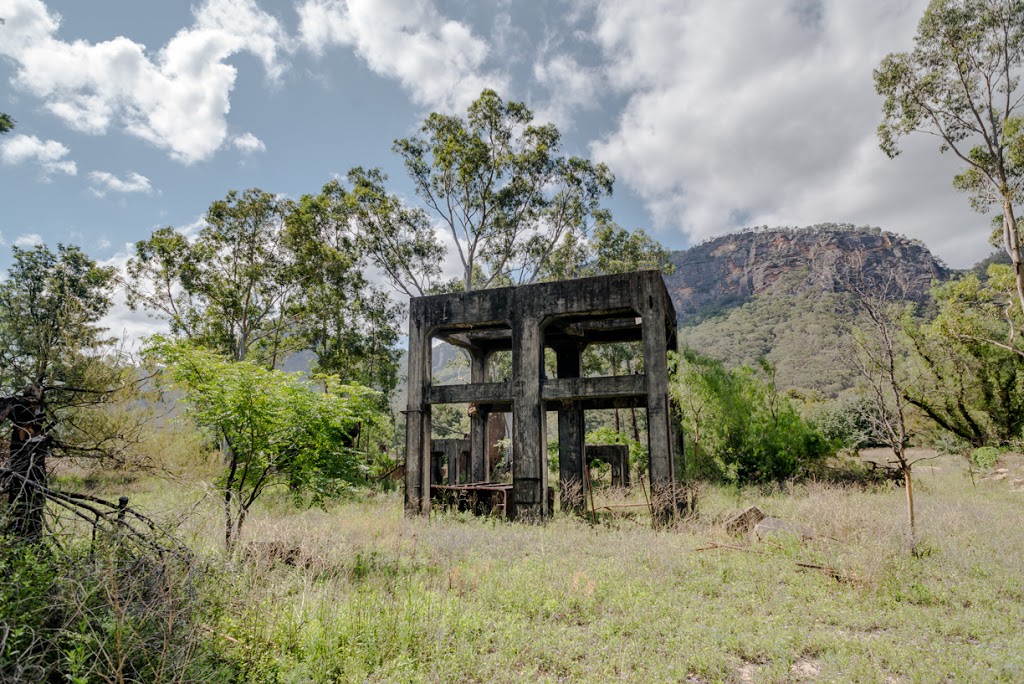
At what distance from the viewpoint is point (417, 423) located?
55.3 ft

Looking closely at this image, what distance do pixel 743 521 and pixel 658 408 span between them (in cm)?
337

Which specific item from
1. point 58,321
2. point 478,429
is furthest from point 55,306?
point 478,429

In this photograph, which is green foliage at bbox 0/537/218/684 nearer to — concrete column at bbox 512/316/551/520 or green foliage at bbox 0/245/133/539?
green foliage at bbox 0/245/133/539

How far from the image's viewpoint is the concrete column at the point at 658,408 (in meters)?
13.7

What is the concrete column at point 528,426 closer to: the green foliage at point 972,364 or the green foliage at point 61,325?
the green foliage at point 61,325

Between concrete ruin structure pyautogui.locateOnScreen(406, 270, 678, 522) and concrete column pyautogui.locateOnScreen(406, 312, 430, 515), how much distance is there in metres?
0.03

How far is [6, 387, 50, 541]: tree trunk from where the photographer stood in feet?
14.0

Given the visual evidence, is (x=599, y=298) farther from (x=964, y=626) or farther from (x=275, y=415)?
(x=964, y=626)

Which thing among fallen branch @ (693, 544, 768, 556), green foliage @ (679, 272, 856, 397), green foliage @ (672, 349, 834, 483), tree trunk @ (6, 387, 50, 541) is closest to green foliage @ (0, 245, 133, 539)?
tree trunk @ (6, 387, 50, 541)

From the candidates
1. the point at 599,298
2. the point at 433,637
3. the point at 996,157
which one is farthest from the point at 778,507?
the point at 996,157

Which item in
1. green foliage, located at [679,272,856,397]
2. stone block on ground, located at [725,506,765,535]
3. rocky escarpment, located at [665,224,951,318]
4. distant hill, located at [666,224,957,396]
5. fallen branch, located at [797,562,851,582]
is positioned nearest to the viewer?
fallen branch, located at [797,562,851,582]

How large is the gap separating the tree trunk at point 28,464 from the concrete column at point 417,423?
39.6ft

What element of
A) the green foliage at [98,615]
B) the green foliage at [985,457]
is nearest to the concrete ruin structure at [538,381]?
the green foliage at [98,615]

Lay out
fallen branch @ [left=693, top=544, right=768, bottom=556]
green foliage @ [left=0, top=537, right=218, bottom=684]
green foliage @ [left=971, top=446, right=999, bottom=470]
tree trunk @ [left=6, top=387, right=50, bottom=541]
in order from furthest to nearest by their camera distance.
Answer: green foliage @ [left=971, top=446, right=999, bottom=470] < fallen branch @ [left=693, top=544, right=768, bottom=556] < tree trunk @ [left=6, top=387, right=50, bottom=541] < green foliage @ [left=0, top=537, right=218, bottom=684]
